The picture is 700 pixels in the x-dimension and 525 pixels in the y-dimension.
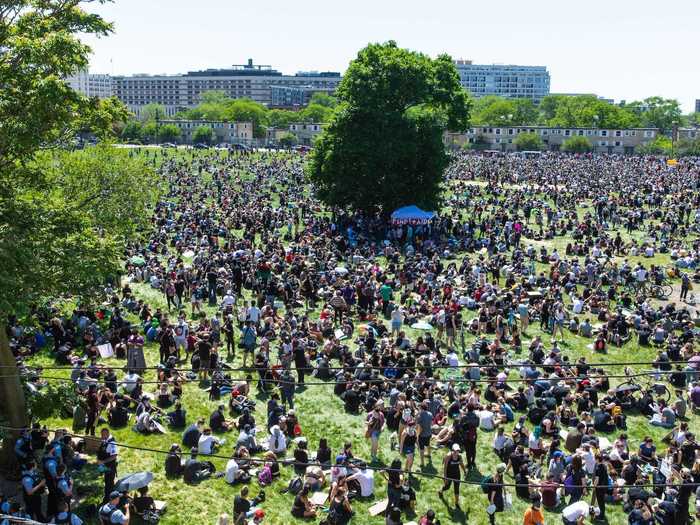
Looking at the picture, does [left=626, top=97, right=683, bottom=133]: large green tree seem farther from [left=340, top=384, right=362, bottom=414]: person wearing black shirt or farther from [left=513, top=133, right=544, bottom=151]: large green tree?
[left=340, top=384, right=362, bottom=414]: person wearing black shirt

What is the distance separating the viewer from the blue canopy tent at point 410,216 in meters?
38.9

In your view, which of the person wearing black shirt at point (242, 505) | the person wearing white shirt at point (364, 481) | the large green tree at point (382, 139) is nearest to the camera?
the person wearing black shirt at point (242, 505)

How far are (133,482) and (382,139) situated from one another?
29476mm

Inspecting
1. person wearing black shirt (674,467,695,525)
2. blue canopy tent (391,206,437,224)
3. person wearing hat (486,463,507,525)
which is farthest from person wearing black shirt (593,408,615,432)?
blue canopy tent (391,206,437,224)

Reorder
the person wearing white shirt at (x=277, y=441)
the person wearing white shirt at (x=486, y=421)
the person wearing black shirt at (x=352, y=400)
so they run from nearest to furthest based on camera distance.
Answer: the person wearing white shirt at (x=277, y=441) → the person wearing white shirt at (x=486, y=421) → the person wearing black shirt at (x=352, y=400)

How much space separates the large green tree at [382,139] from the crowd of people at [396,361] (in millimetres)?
2033

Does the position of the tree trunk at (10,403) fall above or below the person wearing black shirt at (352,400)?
above

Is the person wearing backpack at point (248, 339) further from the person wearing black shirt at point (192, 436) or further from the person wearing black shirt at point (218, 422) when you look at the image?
the person wearing black shirt at point (192, 436)

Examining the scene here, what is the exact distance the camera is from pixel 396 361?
1891cm

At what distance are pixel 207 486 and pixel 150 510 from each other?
1.24 meters

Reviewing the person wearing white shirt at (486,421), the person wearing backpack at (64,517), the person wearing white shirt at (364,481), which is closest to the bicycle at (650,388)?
the person wearing white shirt at (486,421)

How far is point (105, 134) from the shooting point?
610 inches

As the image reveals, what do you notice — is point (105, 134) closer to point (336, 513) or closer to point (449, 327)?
point (336, 513)

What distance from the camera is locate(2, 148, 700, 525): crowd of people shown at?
12969 millimetres
